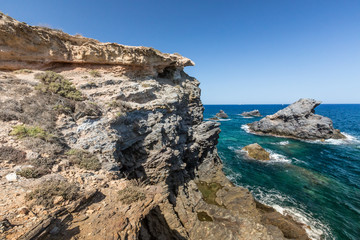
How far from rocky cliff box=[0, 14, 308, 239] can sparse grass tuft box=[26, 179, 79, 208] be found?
0.04 meters

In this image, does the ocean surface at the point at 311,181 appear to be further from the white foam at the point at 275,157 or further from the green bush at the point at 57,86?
the green bush at the point at 57,86

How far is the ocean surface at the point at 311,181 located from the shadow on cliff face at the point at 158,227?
13582 millimetres

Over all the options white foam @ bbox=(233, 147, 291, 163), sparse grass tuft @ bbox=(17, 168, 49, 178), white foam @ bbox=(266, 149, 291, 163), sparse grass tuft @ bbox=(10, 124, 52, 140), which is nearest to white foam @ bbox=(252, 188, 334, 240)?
white foam @ bbox=(233, 147, 291, 163)

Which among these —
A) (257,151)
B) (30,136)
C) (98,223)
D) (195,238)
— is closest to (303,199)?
(257,151)

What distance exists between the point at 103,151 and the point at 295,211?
20951mm

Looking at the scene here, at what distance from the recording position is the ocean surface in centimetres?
1573

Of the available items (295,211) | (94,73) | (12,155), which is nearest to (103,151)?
(12,155)

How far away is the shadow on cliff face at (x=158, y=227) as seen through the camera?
31.4 ft

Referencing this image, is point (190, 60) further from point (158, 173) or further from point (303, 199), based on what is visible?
point (303, 199)

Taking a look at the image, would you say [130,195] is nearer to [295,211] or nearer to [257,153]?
[295,211]

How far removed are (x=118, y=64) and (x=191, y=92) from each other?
11.1 metres

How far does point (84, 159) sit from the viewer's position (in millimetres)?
8055

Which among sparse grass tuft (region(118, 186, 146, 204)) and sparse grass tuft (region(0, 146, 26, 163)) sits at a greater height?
sparse grass tuft (region(0, 146, 26, 163))

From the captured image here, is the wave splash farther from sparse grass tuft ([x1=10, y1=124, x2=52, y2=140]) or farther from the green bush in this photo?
the green bush
